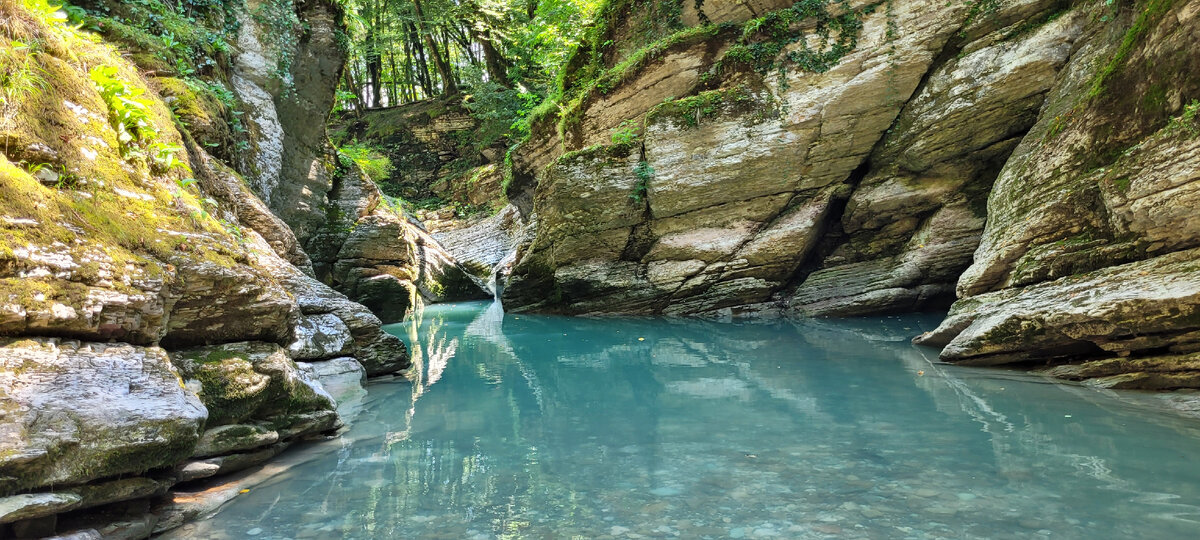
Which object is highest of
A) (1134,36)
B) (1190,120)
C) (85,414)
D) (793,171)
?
(1134,36)

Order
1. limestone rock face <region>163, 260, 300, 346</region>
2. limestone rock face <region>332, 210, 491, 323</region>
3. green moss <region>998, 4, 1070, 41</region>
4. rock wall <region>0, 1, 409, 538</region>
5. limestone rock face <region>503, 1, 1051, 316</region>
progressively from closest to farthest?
rock wall <region>0, 1, 409, 538</region>
limestone rock face <region>163, 260, 300, 346</region>
green moss <region>998, 4, 1070, 41</region>
limestone rock face <region>503, 1, 1051, 316</region>
limestone rock face <region>332, 210, 491, 323</region>

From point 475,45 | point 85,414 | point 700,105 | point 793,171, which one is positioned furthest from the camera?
point 475,45

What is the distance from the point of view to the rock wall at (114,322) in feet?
10.1

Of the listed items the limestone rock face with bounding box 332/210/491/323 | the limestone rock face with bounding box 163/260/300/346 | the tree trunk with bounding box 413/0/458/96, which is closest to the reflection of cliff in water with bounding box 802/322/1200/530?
the limestone rock face with bounding box 163/260/300/346

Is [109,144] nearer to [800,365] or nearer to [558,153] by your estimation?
[800,365]

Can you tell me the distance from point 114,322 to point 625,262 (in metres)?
12.3

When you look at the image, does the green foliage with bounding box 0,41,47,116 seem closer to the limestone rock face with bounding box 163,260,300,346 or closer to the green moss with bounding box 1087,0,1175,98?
the limestone rock face with bounding box 163,260,300,346

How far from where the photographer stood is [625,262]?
15398mm

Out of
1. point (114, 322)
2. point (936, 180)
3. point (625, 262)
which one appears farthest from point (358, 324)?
point (936, 180)

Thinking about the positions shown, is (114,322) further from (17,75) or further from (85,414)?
(17,75)

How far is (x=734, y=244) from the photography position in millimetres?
13992

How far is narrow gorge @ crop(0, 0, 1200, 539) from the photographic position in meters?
3.53

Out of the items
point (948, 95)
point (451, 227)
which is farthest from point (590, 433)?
point (451, 227)

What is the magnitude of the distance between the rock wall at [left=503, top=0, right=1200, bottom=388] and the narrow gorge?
0.05m
